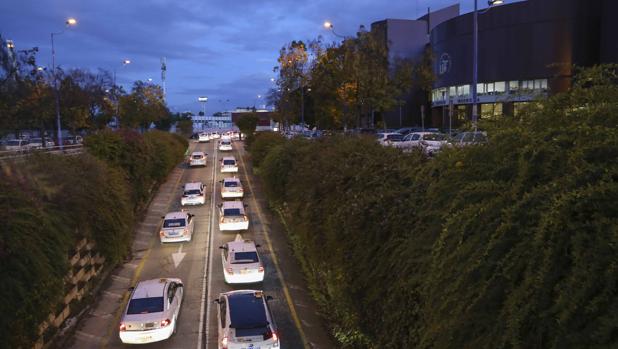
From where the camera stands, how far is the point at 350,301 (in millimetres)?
12195

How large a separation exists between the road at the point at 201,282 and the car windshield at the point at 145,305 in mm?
1002

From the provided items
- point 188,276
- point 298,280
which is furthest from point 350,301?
point 188,276

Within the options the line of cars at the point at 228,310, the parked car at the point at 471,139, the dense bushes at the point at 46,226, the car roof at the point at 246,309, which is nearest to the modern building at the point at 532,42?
the line of cars at the point at 228,310

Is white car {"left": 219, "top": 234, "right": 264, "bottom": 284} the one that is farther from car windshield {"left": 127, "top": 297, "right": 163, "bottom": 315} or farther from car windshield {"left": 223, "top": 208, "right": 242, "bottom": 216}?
car windshield {"left": 223, "top": 208, "right": 242, "bottom": 216}

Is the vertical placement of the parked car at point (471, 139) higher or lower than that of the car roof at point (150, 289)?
higher

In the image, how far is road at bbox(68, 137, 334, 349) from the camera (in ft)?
51.3

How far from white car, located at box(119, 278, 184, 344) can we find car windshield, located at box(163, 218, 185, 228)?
898 centimetres

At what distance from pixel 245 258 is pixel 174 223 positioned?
7.10m

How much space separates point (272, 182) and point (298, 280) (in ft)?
31.4

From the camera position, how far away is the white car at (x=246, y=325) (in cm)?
1297

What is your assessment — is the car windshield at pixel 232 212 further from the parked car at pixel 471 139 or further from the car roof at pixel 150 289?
the parked car at pixel 471 139

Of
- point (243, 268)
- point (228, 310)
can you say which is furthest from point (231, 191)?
point (228, 310)

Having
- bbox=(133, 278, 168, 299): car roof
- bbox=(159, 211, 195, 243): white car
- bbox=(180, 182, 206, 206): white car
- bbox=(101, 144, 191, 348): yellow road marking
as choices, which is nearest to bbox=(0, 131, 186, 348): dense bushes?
bbox=(101, 144, 191, 348): yellow road marking

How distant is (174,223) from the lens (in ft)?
84.3
